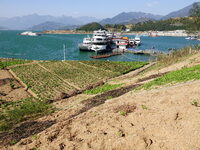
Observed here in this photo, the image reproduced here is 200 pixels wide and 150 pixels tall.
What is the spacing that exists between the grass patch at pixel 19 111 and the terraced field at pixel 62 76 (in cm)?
344

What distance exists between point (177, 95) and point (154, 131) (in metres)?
3.67

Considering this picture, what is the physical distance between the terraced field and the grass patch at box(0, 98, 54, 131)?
11.3 ft

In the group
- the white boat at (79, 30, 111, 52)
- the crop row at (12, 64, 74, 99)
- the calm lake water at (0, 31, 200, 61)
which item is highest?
the white boat at (79, 30, 111, 52)

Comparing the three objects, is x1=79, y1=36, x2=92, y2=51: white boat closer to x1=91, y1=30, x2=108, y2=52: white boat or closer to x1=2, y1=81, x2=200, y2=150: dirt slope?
x1=91, y1=30, x2=108, y2=52: white boat

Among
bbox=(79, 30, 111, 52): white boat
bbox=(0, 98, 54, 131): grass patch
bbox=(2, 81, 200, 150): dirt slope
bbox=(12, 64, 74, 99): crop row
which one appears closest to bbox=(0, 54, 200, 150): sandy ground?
bbox=(2, 81, 200, 150): dirt slope

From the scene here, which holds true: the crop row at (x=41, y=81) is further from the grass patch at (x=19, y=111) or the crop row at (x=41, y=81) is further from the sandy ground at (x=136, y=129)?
the sandy ground at (x=136, y=129)

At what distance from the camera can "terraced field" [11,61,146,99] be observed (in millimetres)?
26691

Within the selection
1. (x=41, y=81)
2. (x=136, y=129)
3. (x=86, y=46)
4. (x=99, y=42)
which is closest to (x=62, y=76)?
(x=41, y=81)

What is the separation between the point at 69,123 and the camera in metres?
11.2

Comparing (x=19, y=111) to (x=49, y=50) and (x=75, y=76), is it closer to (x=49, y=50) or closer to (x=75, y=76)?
(x=75, y=76)

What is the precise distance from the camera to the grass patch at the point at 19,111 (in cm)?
1525

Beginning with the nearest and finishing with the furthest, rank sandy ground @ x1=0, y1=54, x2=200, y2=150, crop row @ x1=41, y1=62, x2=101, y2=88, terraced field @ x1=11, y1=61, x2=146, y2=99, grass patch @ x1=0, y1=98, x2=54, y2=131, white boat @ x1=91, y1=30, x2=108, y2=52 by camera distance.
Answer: sandy ground @ x1=0, y1=54, x2=200, y2=150 < grass patch @ x1=0, y1=98, x2=54, y2=131 < terraced field @ x1=11, y1=61, x2=146, y2=99 < crop row @ x1=41, y1=62, x2=101, y2=88 < white boat @ x1=91, y1=30, x2=108, y2=52

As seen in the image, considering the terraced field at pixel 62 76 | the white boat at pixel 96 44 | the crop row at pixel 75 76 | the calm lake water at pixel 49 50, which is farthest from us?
the white boat at pixel 96 44

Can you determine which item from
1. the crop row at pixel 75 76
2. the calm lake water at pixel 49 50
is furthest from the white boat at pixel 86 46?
the crop row at pixel 75 76
